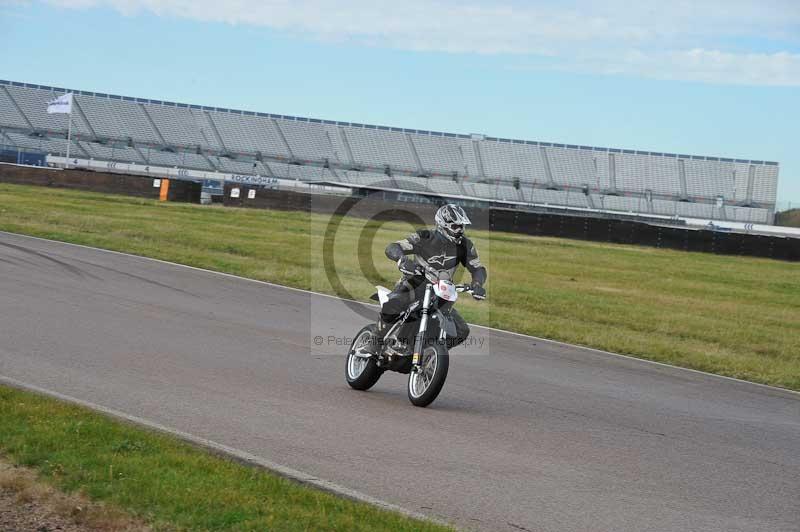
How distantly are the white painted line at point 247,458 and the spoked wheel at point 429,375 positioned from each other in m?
2.56

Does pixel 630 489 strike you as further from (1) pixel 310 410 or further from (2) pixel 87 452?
(2) pixel 87 452

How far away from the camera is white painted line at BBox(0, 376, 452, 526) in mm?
5953

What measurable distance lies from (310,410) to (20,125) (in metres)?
69.8

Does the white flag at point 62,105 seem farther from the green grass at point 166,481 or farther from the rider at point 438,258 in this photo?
the green grass at point 166,481

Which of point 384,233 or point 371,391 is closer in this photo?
point 371,391

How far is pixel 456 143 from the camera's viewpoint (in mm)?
82812

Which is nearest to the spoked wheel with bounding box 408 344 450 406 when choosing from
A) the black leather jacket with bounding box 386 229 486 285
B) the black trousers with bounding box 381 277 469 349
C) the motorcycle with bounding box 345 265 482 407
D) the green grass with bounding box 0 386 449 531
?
the motorcycle with bounding box 345 265 482 407

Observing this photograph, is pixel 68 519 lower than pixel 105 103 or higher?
lower

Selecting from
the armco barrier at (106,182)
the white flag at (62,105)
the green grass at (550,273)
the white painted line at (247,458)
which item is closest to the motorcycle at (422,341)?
the white painted line at (247,458)

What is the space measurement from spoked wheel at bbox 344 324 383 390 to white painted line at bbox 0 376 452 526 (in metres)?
2.78

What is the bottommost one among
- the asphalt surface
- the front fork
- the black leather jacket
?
the asphalt surface

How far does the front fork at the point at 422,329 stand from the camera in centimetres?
927

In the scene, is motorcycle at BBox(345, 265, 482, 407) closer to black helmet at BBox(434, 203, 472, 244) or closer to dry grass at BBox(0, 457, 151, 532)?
black helmet at BBox(434, 203, 472, 244)

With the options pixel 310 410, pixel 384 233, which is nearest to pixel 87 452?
pixel 310 410
